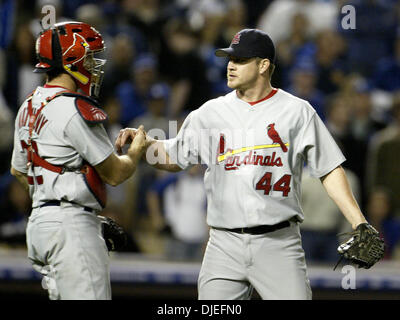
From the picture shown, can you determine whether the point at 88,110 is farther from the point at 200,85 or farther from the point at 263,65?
the point at 200,85

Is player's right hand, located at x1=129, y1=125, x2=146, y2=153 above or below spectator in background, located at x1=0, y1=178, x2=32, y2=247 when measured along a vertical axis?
→ above

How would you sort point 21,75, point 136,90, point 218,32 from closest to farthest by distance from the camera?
point 21,75 < point 136,90 < point 218,32

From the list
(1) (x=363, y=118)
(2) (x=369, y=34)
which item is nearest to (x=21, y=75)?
(1) (x=363, y=118)

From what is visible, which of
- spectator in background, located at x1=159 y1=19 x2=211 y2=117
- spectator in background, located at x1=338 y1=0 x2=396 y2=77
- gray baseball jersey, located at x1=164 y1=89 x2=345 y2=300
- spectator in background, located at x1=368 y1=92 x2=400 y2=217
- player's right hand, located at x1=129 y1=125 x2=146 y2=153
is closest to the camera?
gray baseball jersey, located at x1=164 y1=89 x2=345 y2=300

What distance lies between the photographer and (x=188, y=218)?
7.67m

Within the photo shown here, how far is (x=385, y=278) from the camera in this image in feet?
23.2

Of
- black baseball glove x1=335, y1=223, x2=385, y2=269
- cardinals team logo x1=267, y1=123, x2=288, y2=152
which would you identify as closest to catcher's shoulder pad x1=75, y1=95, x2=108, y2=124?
cardinals team logo x1=267, y1=123, x2=288, y2=152

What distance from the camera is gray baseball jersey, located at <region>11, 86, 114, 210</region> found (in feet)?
13.3

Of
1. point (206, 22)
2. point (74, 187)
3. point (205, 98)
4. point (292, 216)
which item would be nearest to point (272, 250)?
point (292, 216)

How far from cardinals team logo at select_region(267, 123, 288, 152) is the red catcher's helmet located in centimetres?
102

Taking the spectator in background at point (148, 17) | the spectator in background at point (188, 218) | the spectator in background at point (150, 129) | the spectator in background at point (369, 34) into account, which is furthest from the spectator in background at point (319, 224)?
the spectator in background at point (148, 17)

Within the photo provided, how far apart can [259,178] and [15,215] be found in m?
4.01

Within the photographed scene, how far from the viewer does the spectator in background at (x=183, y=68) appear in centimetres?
875

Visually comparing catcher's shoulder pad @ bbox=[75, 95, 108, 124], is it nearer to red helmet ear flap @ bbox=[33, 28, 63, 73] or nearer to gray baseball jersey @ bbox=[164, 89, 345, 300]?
red helmet ear flap @ bbox=[33, 28, 63, 73]
